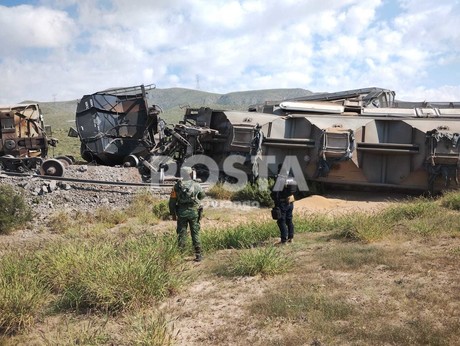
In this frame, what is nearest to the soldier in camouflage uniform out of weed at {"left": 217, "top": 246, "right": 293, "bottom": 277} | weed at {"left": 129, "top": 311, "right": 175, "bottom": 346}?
weed at {"left": 217, "top": 246, "right": 293, "bottom": 277}

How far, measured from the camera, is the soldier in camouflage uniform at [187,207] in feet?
23.6

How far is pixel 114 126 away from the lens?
60.5 feet

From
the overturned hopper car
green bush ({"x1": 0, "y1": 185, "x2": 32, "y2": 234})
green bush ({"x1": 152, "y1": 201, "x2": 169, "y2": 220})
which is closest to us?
green bush ({"x1": 0, "y1": 185, "x2": 32, "y2": 234})

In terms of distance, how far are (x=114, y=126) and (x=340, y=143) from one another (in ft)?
31.9

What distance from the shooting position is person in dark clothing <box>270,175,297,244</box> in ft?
25.3

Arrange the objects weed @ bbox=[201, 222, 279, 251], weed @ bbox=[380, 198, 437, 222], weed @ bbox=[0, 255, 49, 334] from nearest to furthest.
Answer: weed @ bbox=[0, 255, 49, 334] < weed @ bbox=[201, 222, 279, 251] < weed @ bbox=[380, 198, 437, 222]

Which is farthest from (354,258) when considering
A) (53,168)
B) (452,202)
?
(53,168)

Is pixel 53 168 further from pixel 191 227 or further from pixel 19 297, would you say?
pixel 19 297

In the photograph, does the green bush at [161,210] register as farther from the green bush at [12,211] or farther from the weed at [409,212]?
the weed at [409,212]

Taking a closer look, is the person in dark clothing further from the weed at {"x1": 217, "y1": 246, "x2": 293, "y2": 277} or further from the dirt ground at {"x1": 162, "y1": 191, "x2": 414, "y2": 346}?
the weed at {"x1": 217, "y1": 246, "x2": 293, "y2": 277}

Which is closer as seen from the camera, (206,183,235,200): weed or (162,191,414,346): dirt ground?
(162,191,414,346): dirt ground

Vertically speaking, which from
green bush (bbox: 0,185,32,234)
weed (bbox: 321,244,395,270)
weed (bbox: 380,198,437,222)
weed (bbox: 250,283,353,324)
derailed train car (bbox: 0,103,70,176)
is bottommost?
green bush (bbox: 0,185,32,234)

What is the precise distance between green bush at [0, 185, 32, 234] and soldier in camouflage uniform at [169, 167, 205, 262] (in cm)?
609

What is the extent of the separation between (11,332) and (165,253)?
222cm
